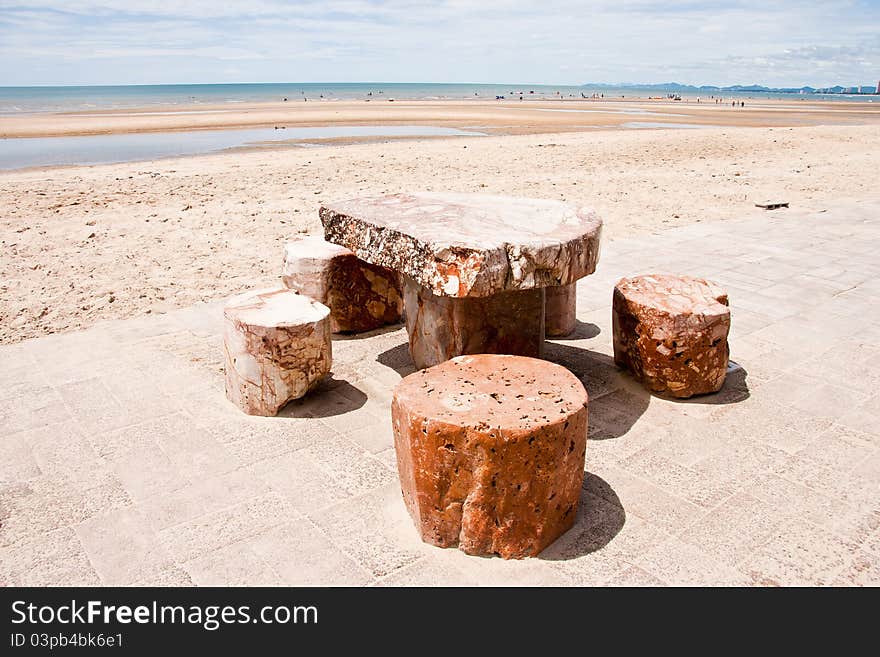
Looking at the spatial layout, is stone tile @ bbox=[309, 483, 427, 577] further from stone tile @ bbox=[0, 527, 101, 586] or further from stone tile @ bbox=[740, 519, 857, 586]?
stone tile @ bbox=[740, 519, 857, 586]

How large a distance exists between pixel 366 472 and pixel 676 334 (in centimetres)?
193

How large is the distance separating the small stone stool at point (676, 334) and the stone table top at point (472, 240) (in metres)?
0.44

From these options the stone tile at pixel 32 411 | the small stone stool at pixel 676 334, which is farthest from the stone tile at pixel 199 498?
the small stone stool at pixel 676 334

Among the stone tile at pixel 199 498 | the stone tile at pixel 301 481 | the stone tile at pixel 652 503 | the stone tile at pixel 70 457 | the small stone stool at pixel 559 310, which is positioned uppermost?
the small stone stool at pixel 559 310

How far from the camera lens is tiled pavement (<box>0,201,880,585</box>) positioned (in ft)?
8.32

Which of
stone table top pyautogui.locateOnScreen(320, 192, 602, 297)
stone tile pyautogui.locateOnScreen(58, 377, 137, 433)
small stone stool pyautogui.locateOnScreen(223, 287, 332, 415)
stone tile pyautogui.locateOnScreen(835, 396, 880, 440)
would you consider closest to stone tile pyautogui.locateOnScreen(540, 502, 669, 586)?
stone table top pyautogui.locateOnScreen(320, 192, 602, 297)

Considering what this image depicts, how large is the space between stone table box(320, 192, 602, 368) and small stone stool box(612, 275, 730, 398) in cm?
44

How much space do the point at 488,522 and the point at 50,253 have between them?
6807 mm

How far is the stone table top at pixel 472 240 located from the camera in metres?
3.25

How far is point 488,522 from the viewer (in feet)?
8.28

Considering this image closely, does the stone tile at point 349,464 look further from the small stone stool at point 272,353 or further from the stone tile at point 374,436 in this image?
the small stone stool at point 272,353

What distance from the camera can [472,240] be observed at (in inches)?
131
